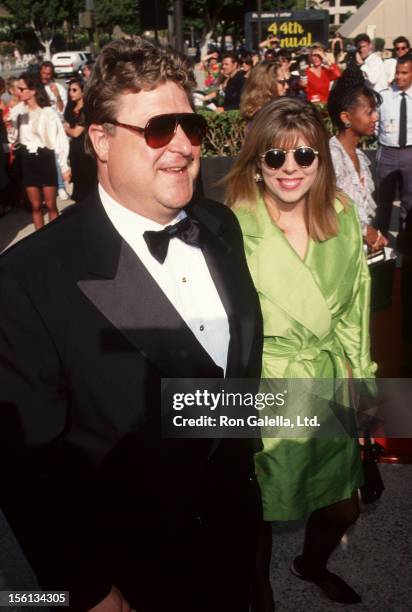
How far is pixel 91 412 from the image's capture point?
1.67m

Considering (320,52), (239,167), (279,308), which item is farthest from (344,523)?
(320,52)

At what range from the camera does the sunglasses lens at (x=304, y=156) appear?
8.27 ft

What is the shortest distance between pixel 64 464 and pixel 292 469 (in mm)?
1061

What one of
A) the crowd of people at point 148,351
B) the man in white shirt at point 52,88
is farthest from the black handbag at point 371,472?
the man in white shirt at point 52,88

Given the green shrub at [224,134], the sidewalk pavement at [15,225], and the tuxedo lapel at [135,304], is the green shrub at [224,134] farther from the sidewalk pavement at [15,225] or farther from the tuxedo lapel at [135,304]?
the tuxedo lapel at [135,304]

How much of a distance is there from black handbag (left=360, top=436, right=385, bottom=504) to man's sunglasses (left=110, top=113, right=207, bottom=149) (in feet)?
5.12

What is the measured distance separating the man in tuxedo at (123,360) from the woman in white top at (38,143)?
6370 mm

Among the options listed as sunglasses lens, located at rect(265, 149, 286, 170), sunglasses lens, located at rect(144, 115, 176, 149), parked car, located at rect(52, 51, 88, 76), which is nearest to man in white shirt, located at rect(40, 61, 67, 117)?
sunglasses lens, located at rect(265, 149, 286, 170)

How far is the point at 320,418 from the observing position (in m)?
2.55

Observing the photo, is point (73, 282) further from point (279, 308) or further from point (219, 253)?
point (279, 308)

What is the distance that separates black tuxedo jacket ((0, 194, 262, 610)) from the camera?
1.58m

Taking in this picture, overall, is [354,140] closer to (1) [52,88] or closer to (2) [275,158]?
(2) [275,158]

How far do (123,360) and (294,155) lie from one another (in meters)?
1.24

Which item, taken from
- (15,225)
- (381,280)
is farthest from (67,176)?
(381,280)
